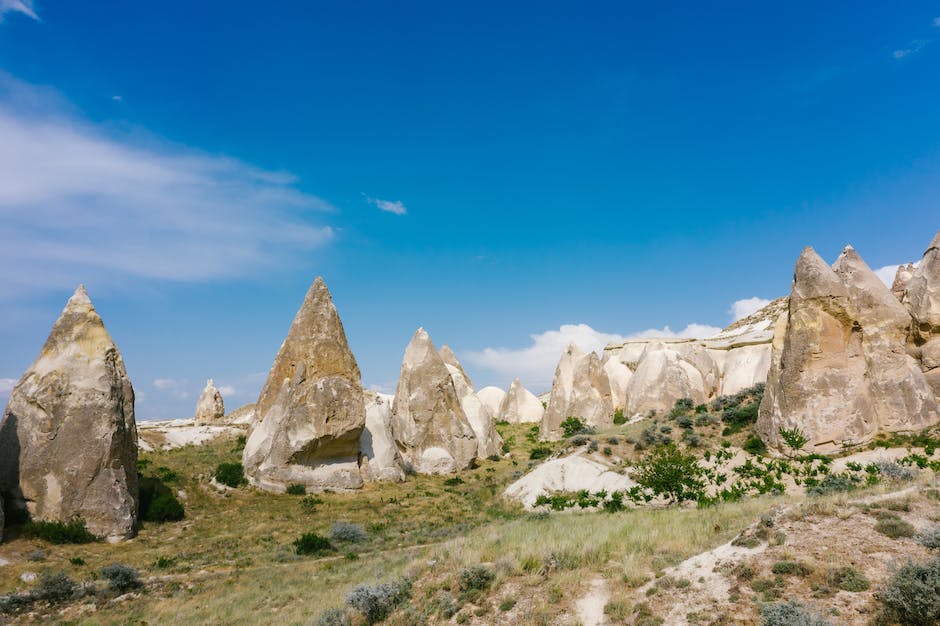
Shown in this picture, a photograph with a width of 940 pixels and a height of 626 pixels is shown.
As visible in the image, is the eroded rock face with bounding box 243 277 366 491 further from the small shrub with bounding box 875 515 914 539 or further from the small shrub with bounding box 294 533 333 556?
the small shrub with bounding box 875 515 914 539

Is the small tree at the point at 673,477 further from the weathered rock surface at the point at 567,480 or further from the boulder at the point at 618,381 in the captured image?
the boulder at the point at 618,381

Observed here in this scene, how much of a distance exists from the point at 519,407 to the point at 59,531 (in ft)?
123

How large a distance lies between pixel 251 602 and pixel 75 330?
11.4 m

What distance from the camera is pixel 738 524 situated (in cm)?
916

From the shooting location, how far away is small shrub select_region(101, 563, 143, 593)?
11555 millimetres

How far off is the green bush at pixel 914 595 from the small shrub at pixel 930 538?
1.10m

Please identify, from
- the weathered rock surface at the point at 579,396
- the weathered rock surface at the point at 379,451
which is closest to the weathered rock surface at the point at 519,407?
the weathered rock surface at the point at 579,396

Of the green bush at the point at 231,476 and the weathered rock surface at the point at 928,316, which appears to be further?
the green bush at the point at 231,476

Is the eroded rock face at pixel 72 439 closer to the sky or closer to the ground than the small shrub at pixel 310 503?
closer to the sky

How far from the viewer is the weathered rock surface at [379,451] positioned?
23922 millimetres

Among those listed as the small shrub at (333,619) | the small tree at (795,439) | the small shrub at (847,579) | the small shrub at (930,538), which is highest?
the small tree at (795,439)

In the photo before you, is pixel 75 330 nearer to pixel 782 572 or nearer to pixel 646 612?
pixel 646 612

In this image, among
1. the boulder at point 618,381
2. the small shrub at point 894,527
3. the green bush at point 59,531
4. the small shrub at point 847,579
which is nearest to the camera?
the small shrub at point 847,579

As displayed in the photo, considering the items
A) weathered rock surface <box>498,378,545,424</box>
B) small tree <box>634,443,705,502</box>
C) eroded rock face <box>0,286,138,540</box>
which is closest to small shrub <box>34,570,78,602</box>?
eroded rock face <box>0,286,138,540</box>
